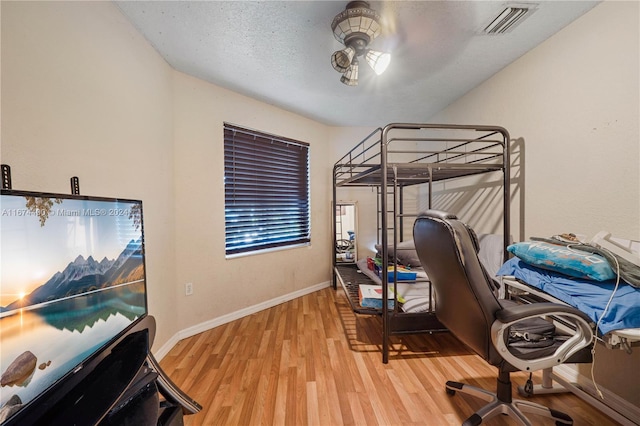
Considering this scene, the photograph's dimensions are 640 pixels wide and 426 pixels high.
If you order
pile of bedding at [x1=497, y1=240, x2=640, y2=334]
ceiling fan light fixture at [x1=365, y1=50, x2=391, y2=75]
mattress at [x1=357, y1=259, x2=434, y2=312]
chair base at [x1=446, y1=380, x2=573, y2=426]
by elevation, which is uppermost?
ceiling fan light fixture at [x1=365, y1=50, x2=391, y2=75]

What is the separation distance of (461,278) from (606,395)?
1.32 metres

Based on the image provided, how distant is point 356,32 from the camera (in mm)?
1486

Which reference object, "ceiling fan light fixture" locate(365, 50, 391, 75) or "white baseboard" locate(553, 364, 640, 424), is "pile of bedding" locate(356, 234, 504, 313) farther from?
"ceiling fan light fixture" locate(365, 50, 391, 75)

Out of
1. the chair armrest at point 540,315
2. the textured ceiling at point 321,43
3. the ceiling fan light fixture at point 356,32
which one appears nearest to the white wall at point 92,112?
the textured ceiling at point 321,43

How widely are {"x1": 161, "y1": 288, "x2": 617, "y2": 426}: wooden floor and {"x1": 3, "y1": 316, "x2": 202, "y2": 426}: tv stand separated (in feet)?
1.71

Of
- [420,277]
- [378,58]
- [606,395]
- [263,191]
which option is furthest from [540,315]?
[263,191]

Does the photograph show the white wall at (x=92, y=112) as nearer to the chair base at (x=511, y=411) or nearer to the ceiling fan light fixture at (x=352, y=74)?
the ceiling fan light fixture at (x=352, y=74)

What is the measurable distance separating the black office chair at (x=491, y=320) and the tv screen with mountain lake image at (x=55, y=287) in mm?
1342

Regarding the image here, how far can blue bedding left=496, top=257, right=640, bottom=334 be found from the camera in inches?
37.0

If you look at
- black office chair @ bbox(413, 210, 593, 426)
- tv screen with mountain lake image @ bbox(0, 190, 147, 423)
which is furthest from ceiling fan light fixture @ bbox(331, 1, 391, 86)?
tv screen with mountain lake image @ bbox(0, 190, 147, 423)

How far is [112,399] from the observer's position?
74cm

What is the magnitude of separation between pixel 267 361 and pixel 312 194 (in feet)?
6.92

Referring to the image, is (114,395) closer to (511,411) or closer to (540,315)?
(540,315)

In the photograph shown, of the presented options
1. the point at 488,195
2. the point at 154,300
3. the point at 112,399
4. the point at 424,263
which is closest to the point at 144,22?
the point at 154,300
